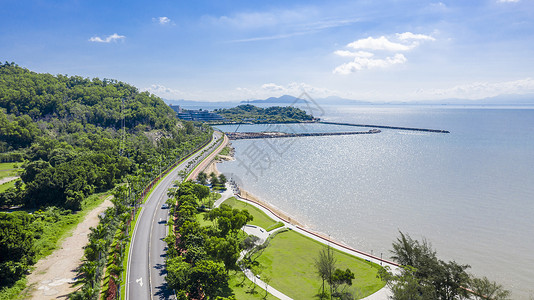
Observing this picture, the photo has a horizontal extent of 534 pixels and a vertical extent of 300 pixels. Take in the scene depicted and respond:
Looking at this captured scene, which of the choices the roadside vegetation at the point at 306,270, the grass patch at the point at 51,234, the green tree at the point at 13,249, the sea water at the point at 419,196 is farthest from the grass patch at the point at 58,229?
the sea water at the point at 419,196

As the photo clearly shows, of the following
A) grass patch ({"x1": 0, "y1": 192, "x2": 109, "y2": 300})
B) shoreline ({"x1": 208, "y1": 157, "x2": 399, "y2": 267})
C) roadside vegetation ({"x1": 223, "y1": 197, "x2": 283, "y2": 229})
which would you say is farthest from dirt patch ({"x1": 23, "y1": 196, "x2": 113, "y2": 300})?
shoreline ({"x1": 208, "y1": 157, "x2": 399, "y2": 267})

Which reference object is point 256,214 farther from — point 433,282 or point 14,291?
point 14,291

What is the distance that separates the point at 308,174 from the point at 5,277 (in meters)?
76.6

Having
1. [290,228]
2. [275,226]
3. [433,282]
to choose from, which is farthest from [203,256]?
[433,282]

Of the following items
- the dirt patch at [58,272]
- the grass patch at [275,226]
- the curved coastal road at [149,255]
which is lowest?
the dirt patch at [58,272]

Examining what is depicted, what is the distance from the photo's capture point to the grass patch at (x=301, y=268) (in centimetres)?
3556

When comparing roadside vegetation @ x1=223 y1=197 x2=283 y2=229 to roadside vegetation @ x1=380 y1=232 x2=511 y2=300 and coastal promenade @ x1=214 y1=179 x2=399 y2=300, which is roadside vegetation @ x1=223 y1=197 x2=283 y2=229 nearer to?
coastal promenade @ x1=214 y1=179 x2=399 y2=300

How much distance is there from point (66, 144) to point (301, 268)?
95197 mm

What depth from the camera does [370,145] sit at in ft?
493

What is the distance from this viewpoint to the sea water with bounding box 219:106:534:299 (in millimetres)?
48031

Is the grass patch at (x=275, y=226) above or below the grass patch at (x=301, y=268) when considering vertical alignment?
above

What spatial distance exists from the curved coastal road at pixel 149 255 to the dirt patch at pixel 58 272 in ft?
24.4

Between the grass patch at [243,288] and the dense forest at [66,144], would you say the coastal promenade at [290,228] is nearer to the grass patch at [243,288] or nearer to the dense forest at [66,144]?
the grass patch at [243,288]

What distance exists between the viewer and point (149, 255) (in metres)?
41.0
